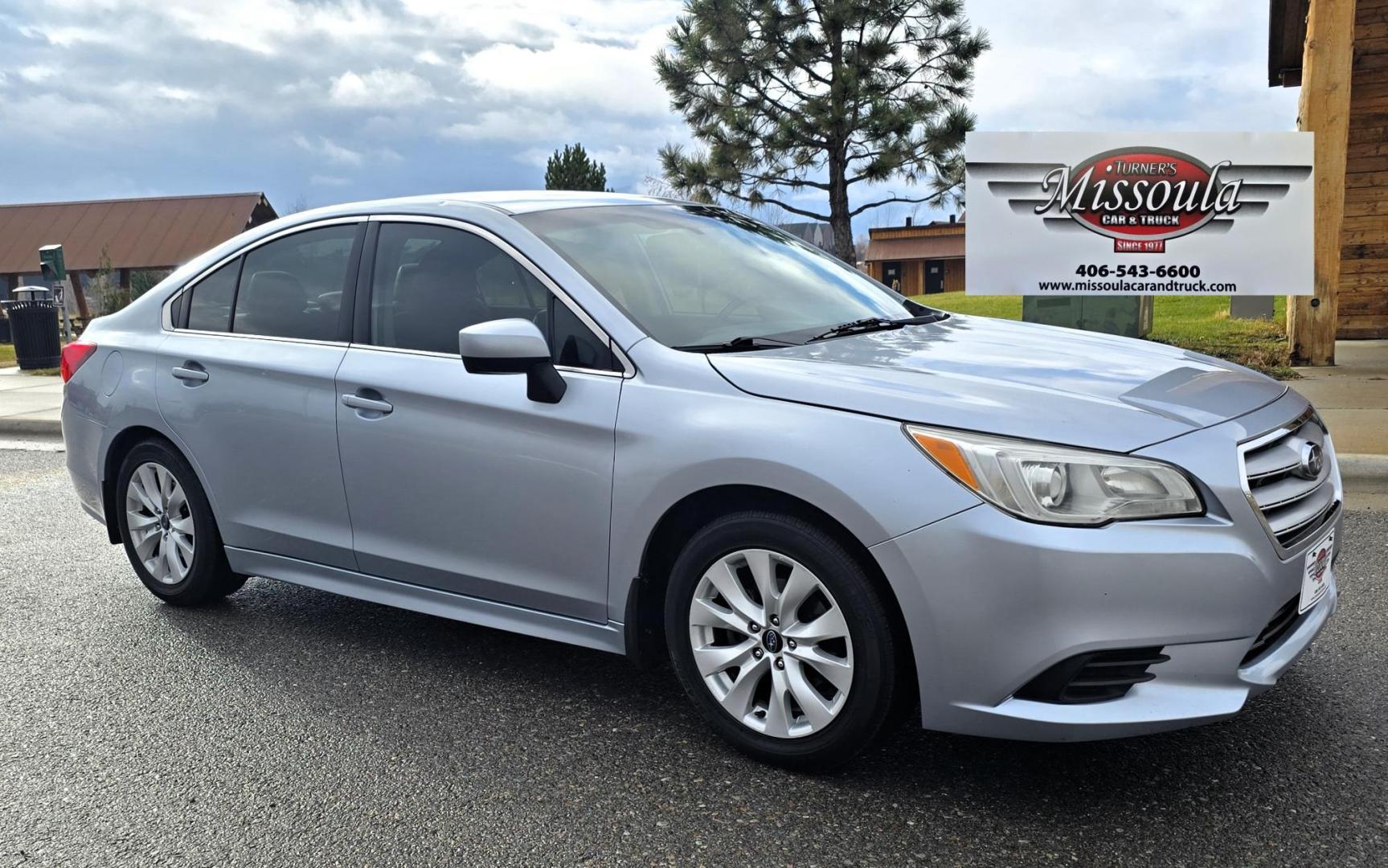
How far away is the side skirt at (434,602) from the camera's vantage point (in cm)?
367

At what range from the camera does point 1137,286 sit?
1166 centimetres

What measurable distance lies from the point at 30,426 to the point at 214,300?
7.66 m

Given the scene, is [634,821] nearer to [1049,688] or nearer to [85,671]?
[1049,688]

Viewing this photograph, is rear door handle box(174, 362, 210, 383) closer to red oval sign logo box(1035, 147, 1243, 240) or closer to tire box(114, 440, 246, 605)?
tire box(114, 440, 246, 605)

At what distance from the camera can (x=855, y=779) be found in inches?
129

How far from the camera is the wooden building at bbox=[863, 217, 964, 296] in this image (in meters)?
58.8

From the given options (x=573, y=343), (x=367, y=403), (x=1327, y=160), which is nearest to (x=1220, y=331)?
(x=1327, y=160)

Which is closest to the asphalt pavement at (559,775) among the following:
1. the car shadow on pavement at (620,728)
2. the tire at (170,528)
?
the car shadow on pavement at (620,728)

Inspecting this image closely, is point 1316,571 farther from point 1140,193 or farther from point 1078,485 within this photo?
point 1140,193

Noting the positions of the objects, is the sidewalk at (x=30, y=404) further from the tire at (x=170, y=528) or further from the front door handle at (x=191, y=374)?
the front door handle at (x=191, y=374)

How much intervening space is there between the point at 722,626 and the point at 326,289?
2140 millimetres

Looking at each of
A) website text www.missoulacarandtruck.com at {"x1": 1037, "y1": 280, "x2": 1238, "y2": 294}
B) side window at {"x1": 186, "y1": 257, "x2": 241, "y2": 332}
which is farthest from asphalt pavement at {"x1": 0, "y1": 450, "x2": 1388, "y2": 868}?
website text www.missoulacarandtruck.com at {"x1": 1037, "y1": 280, "x2": 1238, "y2": 294}

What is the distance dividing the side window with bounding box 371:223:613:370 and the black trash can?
52.7 ft

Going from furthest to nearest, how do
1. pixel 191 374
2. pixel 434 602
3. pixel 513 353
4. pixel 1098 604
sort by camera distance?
pixel 191 374
pixel 434 602
pixel 513 353
pixel 1098 604
